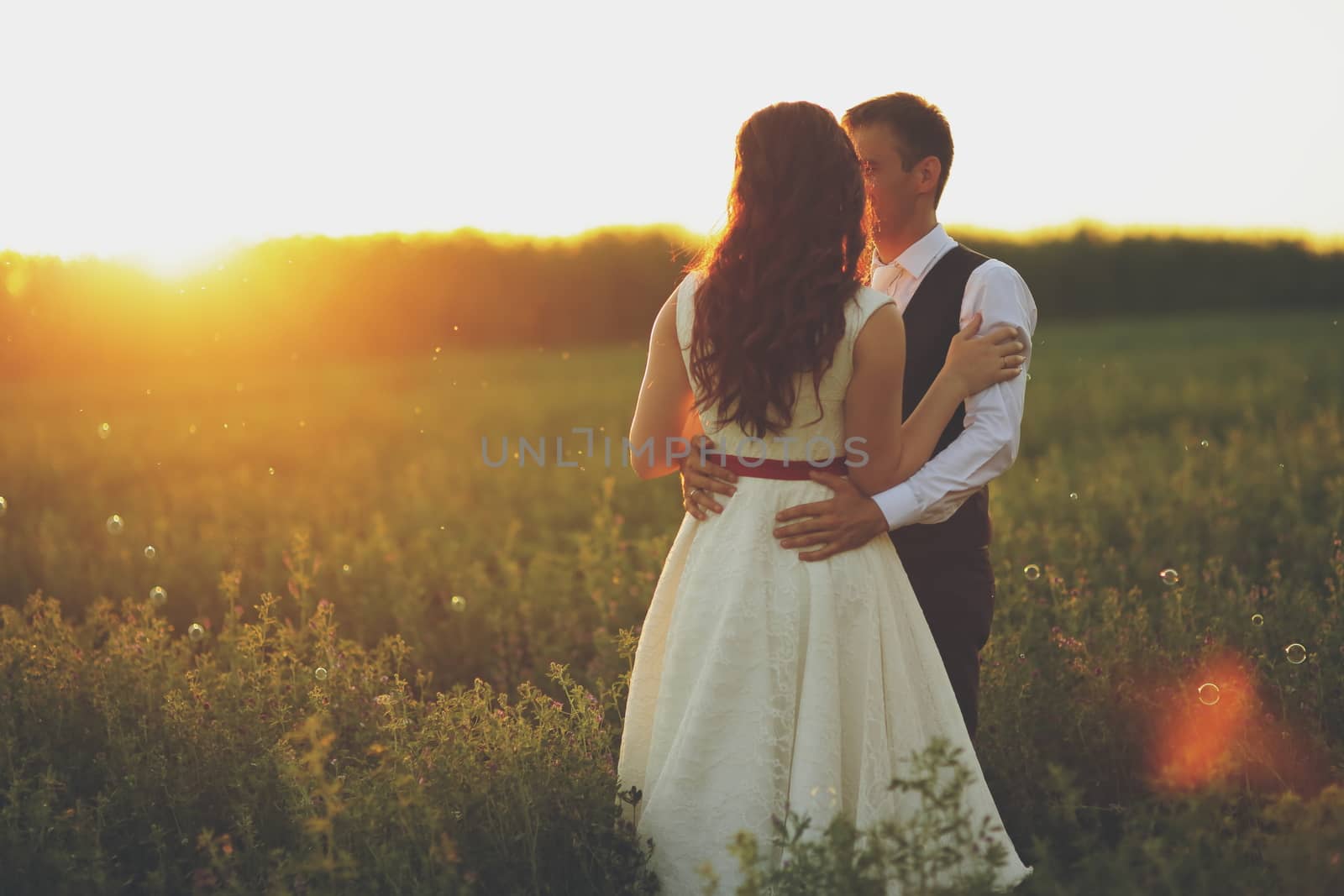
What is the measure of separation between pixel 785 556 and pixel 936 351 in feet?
3.17

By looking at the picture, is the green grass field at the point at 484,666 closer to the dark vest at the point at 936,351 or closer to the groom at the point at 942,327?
the groom at the point at 942,327

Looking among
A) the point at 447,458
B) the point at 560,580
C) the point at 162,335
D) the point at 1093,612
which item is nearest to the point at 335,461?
the point at 447,458

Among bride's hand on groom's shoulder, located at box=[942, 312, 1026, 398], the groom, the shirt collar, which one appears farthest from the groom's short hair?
bride's hand on groom's shoulder, located at box=[942, 312, 1026, 398]

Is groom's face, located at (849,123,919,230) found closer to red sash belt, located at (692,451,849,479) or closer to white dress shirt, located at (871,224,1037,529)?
white dress shirt, located at (871,224,1037,529)

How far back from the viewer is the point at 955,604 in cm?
375

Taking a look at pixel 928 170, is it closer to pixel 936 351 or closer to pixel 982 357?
pixel 936 351

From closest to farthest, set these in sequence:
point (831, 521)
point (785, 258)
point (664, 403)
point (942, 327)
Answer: point (785, 258), point (831, 521), point (664, 403), point (942, 327)

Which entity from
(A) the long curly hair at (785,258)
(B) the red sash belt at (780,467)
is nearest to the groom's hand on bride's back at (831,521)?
(B) the red sash belt at (780,467)

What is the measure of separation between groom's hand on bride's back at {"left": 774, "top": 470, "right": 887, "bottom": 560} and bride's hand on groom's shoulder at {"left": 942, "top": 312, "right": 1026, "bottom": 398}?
541 mm

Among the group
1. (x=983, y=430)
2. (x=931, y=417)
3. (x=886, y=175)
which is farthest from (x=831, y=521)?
(x=886, y=175)

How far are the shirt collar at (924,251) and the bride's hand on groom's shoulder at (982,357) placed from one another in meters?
0.33

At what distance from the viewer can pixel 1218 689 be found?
4.25 m

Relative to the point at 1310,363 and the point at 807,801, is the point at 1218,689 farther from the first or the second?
the point at 1310,363

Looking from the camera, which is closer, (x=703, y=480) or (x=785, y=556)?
(x=785, y=556)
